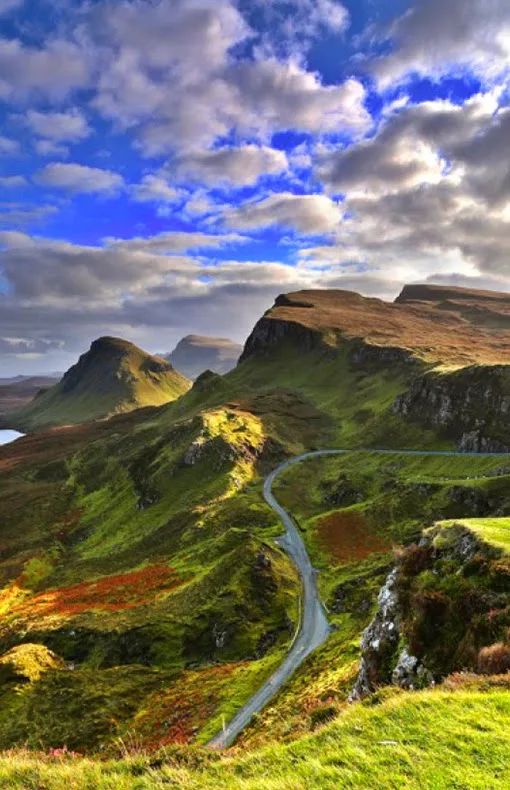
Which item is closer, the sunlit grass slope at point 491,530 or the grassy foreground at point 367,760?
the grassy foreground at point 367,760

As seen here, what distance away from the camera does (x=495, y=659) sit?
18.9 m

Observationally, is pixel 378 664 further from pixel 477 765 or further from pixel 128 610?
pixel 128 610

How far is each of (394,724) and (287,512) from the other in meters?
83.4

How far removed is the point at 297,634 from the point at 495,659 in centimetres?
3814

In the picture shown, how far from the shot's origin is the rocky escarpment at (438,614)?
22.0m

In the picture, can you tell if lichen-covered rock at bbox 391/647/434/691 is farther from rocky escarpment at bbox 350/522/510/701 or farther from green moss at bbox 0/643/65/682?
green moss at bbox 0/643/65/682

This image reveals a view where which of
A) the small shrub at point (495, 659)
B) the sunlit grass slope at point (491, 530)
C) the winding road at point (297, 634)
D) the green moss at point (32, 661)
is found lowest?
the green moss at point (32, 661)

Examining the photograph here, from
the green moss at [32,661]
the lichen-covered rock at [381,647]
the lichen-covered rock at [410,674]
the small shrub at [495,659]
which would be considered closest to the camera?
the small shrub at [495,659]

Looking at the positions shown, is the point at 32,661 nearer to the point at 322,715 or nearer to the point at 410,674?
the point at 410,674

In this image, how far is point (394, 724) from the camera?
47.1ft

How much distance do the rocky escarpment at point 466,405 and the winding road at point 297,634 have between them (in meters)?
9.89

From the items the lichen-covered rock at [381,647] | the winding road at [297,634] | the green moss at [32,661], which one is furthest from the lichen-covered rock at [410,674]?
the green moss at [32,661]

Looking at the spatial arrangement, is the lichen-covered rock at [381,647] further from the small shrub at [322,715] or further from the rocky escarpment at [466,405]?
the rocky escarpment at [466,405]

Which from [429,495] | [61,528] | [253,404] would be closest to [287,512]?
[429,495]
